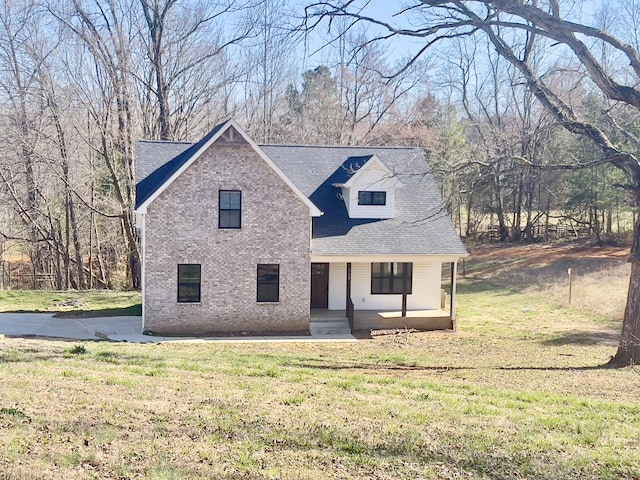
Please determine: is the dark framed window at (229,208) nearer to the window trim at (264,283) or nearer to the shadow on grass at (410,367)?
the window trim at (264,283)

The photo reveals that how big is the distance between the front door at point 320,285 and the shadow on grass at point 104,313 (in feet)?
20.5

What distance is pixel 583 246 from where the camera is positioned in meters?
46.7

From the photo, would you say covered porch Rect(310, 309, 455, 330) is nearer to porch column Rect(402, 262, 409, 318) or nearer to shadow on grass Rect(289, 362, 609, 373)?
→ porch column Rect(402, 262, 409, 318)

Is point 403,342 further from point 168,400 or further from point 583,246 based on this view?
point 583,246

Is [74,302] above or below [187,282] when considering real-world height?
below

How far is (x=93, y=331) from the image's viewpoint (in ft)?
65.9

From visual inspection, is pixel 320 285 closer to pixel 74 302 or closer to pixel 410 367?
pixel 410 367

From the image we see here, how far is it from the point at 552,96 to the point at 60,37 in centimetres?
2597

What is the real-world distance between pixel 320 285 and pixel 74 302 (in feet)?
34.4

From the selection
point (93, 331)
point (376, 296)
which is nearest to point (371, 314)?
point (376, 296)

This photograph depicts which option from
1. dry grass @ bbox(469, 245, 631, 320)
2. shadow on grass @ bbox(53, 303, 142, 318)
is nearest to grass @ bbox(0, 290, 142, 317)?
shadow on grass @ bbox(53, 303, 142, 318)

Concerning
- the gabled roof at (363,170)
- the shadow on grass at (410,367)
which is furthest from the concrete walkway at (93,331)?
the gabled roof at (363,170)

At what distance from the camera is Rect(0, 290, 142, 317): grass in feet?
79.3

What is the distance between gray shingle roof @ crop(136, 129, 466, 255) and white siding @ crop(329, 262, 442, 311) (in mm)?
Result: 1248
